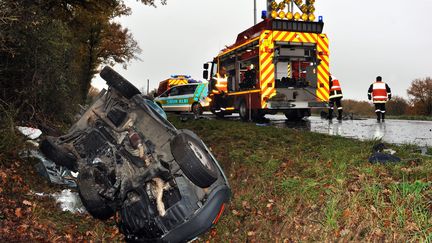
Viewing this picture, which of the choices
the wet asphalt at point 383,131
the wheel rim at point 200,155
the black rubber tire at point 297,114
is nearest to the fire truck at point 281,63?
the wet asphalt at point 383,131

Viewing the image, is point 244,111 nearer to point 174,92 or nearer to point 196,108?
point 196,108

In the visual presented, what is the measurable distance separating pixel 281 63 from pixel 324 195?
8949 mm

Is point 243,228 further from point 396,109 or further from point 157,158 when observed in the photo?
point 396,109

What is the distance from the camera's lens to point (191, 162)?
9.75 ft

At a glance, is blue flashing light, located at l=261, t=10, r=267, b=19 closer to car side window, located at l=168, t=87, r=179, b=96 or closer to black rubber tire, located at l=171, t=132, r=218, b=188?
car side window, located at l=168, t=87, r=179, b=96

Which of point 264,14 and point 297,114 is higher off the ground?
point 264,14

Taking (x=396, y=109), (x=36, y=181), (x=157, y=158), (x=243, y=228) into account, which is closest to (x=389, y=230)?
(x=243, y=228)

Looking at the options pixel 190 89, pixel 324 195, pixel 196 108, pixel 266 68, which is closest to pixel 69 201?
pixel 324 195

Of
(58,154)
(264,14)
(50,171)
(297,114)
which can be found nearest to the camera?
(58,154)

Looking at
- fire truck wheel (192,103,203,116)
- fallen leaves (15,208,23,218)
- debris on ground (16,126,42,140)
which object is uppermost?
fire truck wheel (192,103,203,116)

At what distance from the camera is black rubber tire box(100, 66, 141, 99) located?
143 inches

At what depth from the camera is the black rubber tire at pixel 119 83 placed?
3633mm

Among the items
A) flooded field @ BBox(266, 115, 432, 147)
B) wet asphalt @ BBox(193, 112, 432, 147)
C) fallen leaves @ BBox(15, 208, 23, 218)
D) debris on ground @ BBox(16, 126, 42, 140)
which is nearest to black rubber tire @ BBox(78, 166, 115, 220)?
fallen leaves @ BBox(15, 208, 23, 218)

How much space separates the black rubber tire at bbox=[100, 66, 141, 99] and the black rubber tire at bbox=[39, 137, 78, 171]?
2.92 ft
